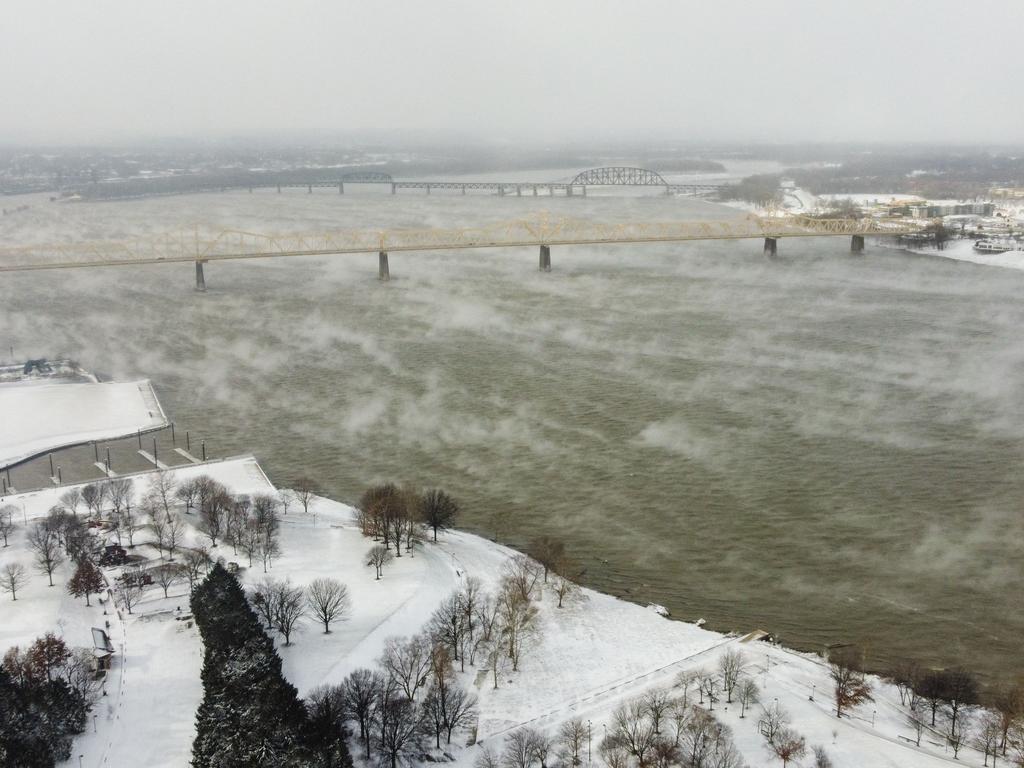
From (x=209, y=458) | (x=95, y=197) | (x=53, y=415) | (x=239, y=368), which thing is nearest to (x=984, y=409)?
(x=209, y=458)

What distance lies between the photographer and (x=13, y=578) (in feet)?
24.8

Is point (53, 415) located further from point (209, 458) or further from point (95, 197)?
point (95, 197)

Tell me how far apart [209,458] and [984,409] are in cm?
857

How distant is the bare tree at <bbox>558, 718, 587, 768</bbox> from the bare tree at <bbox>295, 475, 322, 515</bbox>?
3.72 m

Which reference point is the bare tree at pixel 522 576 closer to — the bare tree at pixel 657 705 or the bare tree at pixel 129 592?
the bare tree at pixel 657 705

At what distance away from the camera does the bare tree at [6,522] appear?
8.41 metres

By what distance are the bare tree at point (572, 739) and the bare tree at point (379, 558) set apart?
226 cm

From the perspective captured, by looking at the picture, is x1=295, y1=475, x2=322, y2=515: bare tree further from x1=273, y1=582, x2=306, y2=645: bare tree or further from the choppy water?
x1=273, y1=582, x2=306, y2=645: bare tree

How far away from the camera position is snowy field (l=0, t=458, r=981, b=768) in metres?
6.09

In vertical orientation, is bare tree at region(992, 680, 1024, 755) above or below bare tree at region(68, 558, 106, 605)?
below

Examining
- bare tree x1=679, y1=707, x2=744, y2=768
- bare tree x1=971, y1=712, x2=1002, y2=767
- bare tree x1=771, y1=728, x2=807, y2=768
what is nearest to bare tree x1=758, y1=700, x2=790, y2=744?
bare tree x1=771, y1=728, x2=807, y2=768

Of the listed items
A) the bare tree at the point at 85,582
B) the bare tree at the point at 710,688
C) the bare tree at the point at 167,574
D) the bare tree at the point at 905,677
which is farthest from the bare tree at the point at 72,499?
the bare tree at the point at 905,677

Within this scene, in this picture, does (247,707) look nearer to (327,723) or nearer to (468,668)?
(327,723)

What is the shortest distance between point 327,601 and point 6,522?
3231 mm
